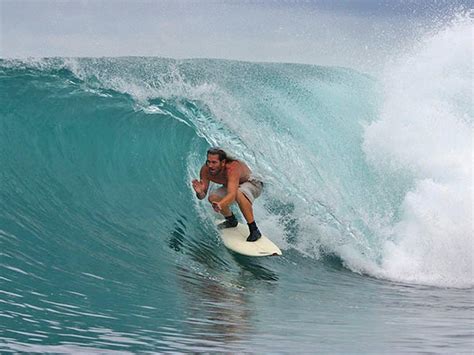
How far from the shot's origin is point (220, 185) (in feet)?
30.3

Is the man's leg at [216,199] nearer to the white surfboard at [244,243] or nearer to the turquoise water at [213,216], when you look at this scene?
the white surfboard at [244,243]

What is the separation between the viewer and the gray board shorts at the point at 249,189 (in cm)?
843

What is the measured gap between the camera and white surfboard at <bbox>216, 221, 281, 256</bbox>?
8.43 metres

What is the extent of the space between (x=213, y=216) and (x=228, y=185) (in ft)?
3.53

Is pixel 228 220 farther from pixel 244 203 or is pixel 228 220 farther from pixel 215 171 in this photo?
A: pixel 215 171

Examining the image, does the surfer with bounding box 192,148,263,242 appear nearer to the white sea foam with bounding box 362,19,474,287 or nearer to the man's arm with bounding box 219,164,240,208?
the man's arm with bounding box 219,164,240,208

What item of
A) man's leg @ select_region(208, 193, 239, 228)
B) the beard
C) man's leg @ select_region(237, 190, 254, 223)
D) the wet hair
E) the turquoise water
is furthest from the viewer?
man's leg @ select_region(208, 193, 239, 228)

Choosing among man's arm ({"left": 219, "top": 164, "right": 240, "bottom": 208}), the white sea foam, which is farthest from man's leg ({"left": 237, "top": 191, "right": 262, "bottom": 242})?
the white sea foam

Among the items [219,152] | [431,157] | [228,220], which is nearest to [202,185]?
[219,152]

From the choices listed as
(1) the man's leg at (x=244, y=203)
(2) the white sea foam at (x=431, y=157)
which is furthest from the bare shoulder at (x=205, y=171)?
(2) the white sea foam at (x=431, y=157)

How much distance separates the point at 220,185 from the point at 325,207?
1332 millimetres

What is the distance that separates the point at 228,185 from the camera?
8.22 m

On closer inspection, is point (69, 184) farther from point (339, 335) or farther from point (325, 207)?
point (339, 335)

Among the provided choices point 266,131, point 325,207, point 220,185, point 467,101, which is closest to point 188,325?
point 220,185
